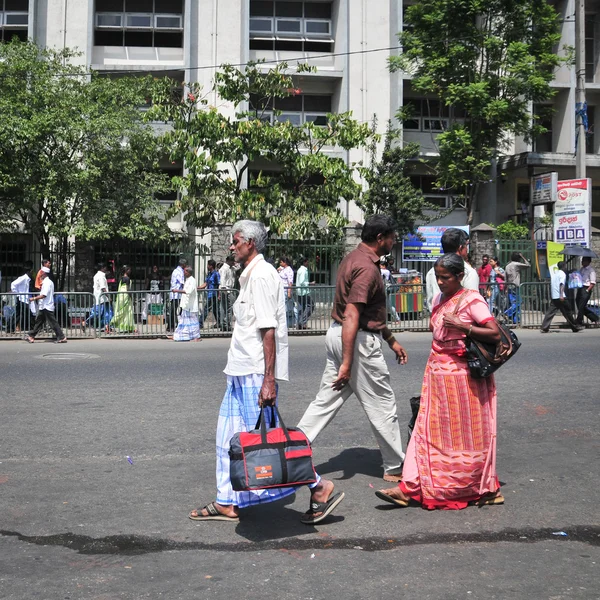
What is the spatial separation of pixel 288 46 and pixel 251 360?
26.5m

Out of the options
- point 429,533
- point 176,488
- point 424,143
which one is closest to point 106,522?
point 176,488

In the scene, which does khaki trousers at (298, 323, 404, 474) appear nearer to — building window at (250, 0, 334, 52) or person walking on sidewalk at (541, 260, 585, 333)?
person walking on sidewalk at (541, 260, 585, 333)

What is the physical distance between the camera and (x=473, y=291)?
5453 mm

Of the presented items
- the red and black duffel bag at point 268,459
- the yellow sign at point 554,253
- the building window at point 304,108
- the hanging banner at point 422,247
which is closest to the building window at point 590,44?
the hanging banner at point 422,247

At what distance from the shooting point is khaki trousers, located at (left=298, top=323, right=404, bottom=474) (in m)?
5.64

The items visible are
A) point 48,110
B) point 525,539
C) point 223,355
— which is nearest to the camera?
point 525,539

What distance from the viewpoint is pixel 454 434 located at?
5281 millimetres

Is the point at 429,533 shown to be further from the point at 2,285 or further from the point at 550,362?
the point at 2,285

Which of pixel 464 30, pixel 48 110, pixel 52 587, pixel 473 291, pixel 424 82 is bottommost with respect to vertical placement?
pixel 52 587

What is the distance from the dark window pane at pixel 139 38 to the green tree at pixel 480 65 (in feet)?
28.9

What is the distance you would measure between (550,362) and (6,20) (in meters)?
23.9

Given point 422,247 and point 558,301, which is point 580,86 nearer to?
point 558,301

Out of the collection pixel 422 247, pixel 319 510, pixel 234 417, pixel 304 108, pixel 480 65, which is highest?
pixel 480 65

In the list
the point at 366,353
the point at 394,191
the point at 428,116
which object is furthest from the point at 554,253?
the point at 366,353
